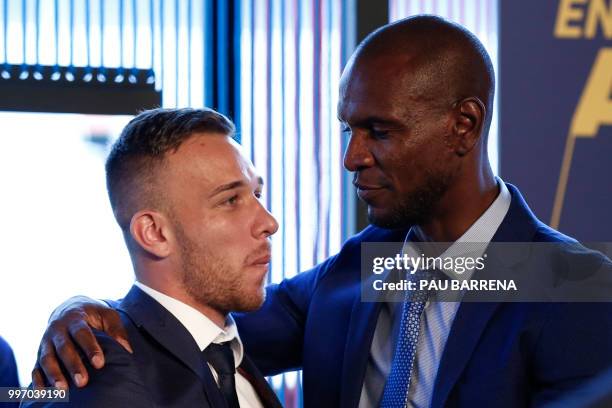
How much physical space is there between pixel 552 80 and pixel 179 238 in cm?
199

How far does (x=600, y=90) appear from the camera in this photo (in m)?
3.24

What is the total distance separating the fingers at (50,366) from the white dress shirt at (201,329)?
8.4 inches

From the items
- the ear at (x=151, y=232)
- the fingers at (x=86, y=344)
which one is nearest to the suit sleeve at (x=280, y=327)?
the ear at (x=151, y=232)

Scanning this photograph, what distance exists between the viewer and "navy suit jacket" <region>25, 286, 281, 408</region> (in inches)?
52.6

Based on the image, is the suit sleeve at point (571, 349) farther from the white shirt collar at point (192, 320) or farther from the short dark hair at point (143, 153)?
the short dark hair at point (143, 153)

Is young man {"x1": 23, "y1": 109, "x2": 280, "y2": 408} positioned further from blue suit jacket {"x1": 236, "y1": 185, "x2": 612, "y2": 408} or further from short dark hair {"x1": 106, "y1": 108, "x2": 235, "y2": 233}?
blue suit jacket {"x1": 236, "y1": 185, "x2": 612, "y2": 408}

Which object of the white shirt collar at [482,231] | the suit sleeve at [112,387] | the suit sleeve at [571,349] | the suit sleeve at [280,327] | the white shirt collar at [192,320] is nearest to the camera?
the suit sleeve at [112,387]

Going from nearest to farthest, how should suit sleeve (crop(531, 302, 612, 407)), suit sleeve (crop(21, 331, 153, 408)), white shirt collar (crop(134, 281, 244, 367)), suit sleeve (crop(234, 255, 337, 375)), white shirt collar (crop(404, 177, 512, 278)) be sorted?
suit sleeve (crop(21, 331, 153, 408)) < suit sleeve (crop(531, 302, 612, 407)) < white shirt collar (crop(134, 281, 244, 367)) < white shirt collar (crop(404, 177, 512, 278)) < suit sleeve (crop(234, 255, 337, 375))

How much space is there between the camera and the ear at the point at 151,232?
1.60m

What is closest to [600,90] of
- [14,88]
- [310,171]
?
[310,171]

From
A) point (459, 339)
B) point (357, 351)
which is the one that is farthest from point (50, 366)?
point (459, 339)

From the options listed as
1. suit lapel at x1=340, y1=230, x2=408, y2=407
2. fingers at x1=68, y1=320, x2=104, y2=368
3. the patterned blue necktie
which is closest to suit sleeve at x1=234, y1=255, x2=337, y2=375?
suit lapel at x1=340, y1=230, x2=408, y2=407

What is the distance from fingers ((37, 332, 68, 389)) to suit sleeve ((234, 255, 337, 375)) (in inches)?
22.3

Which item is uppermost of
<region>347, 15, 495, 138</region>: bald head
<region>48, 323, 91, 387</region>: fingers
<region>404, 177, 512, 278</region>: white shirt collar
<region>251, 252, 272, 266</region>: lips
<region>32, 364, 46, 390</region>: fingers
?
<region>347, 15, 495, 138</region>: bald head
